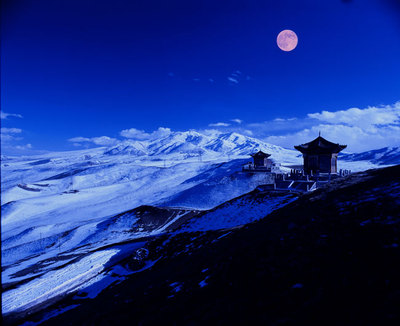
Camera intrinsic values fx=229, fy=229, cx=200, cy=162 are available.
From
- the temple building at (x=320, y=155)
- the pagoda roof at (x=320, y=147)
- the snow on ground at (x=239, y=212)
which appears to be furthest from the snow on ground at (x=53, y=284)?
the pagoda roof at (x=320, y=147)

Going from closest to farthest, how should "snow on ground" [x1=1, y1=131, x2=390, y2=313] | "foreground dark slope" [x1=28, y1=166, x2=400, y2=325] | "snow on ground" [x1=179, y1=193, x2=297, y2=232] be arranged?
1. "foreground dark slope" [x1=28, y1=166, x2=400, y2=325]
2. "snow on ground" [x1=1, y1=131, x2=390, y2=313]
3. "snow on ground" [x1=179, y1=193, x2=297, y2=232]

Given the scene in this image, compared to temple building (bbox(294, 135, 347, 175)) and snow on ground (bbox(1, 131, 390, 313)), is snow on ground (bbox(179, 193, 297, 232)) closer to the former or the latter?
snow on ground (bbox(1, 131, 390, 313))

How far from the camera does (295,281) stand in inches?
244

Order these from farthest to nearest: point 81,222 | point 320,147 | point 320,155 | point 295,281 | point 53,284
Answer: point 81,222
point 320,155
point 320,147
point 53,284
point 295,281

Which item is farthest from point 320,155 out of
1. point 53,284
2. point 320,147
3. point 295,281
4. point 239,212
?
point 53,284

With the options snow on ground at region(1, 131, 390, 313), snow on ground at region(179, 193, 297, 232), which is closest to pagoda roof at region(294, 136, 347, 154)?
snow on ground at region(179, 193, 297, 232)

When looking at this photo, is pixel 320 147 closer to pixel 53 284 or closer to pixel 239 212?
pixel 239 212

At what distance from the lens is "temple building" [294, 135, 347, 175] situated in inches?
1081

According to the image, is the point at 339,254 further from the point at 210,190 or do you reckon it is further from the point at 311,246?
the point at 210,190

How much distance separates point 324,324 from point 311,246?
331cm

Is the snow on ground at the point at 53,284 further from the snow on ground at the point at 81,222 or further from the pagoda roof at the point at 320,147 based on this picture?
the pagoda roof at the point at 320,147

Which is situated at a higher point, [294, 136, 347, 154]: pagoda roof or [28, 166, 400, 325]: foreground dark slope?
[294, 136, 347, 154]: pagoda roof

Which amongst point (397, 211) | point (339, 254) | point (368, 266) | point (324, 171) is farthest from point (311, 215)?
point (324, 171)

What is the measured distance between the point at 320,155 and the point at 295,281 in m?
25.2
